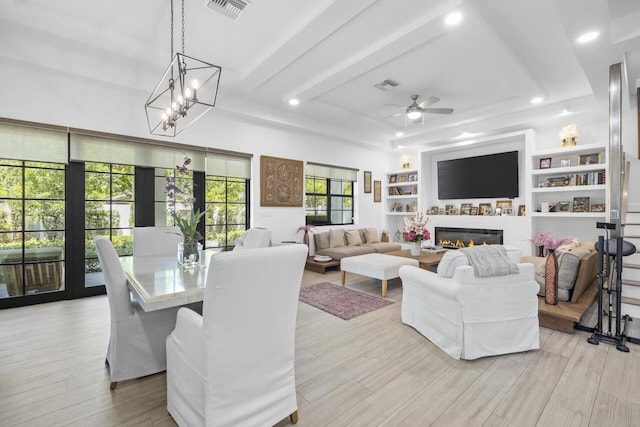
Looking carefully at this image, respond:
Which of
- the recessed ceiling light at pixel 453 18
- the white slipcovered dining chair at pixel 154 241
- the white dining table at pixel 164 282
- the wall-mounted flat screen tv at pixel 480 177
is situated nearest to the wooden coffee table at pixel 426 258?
the wall-mounted flat screen tv at pixel 480 177

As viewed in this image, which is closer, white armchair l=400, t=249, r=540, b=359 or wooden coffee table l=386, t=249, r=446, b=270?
white armchair l=400, t=249, r=540, b=359

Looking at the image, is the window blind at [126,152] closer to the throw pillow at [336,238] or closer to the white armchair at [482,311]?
the throw pillow at [336,238]

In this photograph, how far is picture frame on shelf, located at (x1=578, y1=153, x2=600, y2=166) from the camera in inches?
193

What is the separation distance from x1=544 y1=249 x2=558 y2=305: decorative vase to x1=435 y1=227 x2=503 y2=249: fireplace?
124 inches

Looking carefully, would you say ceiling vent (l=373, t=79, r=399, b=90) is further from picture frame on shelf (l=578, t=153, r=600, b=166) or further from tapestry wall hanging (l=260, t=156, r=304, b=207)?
picture frame on shelf (l=578, t=153, r=600, b=166)

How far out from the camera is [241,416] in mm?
1419

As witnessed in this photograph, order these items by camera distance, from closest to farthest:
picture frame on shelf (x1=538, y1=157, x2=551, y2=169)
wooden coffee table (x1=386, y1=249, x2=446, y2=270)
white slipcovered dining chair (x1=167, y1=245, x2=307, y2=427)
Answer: white slipcovered dining chair (x1=167, y1=245, x2=307, y2=427)
wooden coffee table (x1=386, y1=249, x2=446, y2=270)
picture frame on shelf (x1=538, y1=157, x2=551, y2=169)

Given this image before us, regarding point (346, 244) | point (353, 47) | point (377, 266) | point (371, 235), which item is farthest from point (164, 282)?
point (371, 235)

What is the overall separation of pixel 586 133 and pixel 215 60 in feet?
20.5

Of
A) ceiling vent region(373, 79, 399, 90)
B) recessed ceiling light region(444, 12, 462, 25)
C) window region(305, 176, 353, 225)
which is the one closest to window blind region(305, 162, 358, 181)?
window region(305, 176, 353, 225)

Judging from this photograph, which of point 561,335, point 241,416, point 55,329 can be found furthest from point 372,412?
point 55,329

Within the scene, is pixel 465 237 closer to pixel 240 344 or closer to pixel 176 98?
pixel 176 98

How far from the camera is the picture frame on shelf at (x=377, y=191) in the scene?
762 centimetres

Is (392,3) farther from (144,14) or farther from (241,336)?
(241,336)
